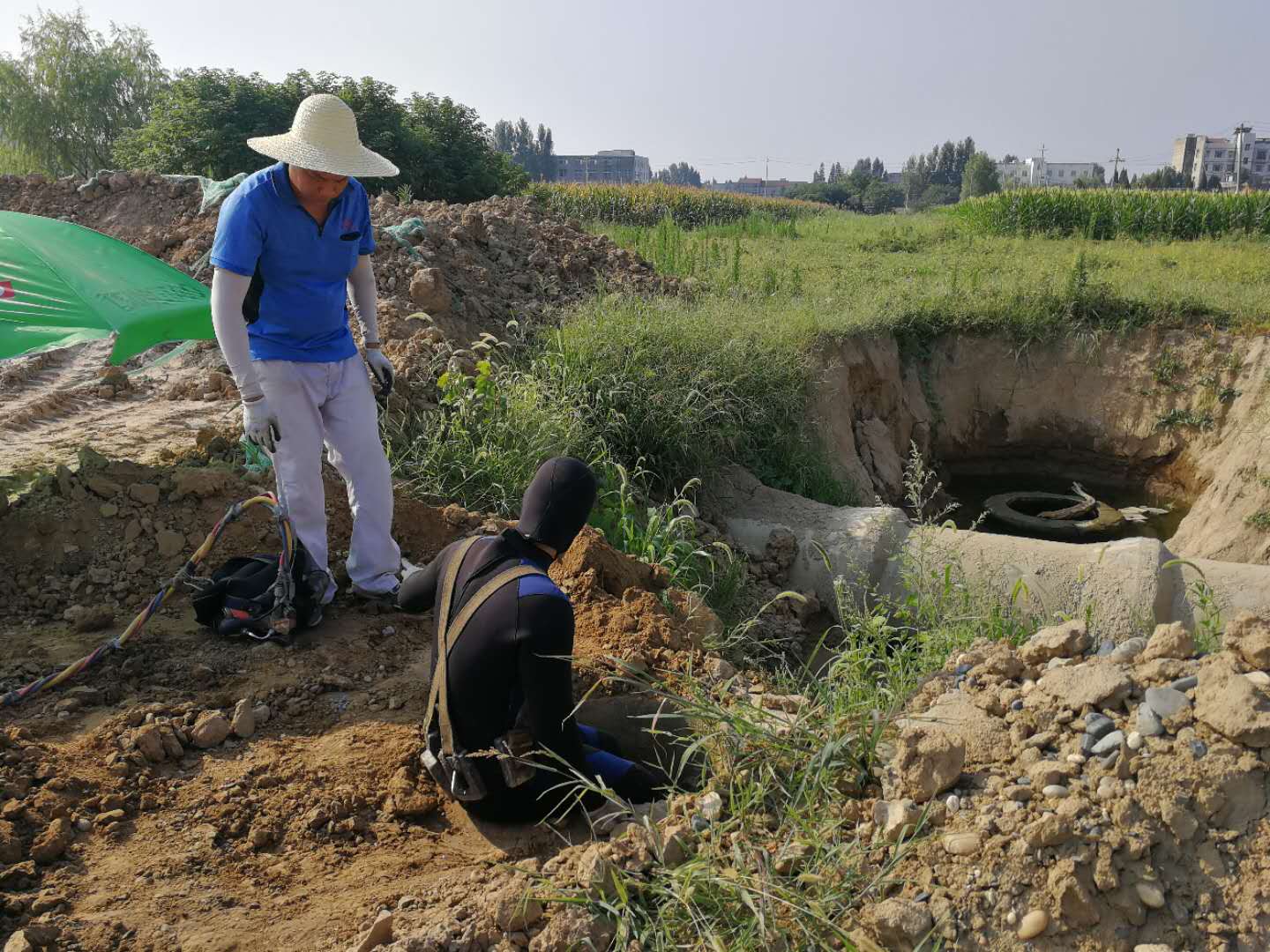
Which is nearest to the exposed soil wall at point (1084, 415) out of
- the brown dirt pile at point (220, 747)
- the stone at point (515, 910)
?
the brown dirt pile at point (220, 747)

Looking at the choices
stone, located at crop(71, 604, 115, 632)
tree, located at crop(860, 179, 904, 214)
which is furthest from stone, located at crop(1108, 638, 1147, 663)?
tree, located at crop(860, 179, 904, 214)

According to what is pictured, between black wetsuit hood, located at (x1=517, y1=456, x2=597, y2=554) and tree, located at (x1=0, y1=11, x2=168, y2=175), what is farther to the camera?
tree, located at (x1=0, y1=11, x2=168, y2=175)

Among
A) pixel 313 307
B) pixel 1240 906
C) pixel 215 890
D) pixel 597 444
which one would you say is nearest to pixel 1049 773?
pixel 1240 906

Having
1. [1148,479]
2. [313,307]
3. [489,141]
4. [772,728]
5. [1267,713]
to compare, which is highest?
[489,141]

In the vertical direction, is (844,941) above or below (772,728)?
below

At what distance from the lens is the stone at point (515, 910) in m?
2.11

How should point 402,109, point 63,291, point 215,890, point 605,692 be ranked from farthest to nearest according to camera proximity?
point 402,109 < point 63,291 < point 605,692 < point 215,890

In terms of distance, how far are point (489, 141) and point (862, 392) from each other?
Result: 30.0 feet

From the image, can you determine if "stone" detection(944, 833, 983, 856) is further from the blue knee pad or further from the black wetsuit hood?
the black wetsuit hood

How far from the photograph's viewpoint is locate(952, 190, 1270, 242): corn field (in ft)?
52.6

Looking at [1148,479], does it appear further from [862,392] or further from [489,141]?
[489,141]

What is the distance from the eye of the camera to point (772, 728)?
255 cm

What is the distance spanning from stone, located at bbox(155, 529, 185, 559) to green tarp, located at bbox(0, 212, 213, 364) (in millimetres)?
843

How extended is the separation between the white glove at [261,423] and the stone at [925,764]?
7.92 ft
